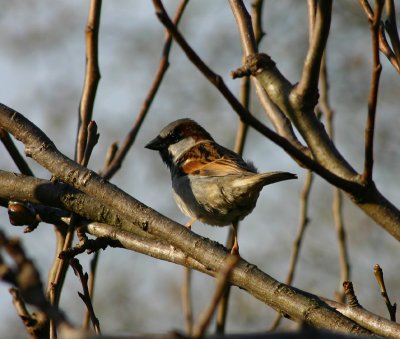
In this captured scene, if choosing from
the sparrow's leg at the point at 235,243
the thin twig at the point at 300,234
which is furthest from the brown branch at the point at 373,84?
the sparrow's leg at the point at 235,243

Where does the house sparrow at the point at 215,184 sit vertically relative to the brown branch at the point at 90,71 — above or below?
above

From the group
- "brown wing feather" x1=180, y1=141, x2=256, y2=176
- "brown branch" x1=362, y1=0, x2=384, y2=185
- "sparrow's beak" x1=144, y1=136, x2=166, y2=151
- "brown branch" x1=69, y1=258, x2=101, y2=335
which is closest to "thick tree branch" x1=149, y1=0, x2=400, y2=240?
"brown branch" x1=362, y1=0, x2=384, y2=185

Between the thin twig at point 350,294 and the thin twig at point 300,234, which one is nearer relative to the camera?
the thin twig at point 350,294

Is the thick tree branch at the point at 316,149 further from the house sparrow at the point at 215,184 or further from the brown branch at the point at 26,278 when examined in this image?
the house sparrow at the point at 215,184

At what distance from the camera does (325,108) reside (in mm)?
3510

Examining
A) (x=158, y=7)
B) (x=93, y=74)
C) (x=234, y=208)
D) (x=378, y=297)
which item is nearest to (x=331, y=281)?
(x=378, y=297)

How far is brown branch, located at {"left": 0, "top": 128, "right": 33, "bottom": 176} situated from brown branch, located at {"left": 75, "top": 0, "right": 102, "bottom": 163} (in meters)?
0.21

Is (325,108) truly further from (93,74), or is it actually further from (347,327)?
(347,327)

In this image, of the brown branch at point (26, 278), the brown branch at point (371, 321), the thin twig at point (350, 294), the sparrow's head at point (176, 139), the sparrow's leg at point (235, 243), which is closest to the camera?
the brown branch at point (26, 278)

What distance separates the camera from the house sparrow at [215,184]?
3.85 m

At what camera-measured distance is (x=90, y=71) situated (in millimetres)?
2793

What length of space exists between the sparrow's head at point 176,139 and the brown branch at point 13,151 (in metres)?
2.20

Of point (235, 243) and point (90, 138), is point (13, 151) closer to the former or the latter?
point (90, 138)

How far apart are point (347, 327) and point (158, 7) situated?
1074 mm
